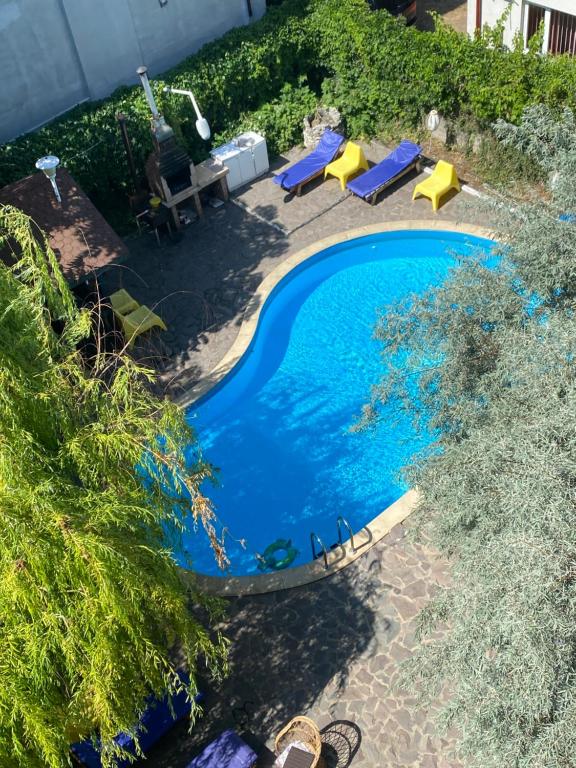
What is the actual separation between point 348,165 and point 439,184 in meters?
2.64

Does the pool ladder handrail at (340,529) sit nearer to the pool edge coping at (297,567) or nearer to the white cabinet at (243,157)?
the pool edge coping at (297,567)

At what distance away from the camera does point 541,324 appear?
12.2m

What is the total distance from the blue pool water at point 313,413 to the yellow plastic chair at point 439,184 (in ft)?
3.56

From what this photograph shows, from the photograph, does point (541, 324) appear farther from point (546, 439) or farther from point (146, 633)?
point (146, 633)

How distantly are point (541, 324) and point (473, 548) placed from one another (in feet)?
12.4

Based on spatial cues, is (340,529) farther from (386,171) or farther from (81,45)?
(81,45)

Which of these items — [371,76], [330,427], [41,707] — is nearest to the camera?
[41,707]

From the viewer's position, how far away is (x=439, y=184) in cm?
2053

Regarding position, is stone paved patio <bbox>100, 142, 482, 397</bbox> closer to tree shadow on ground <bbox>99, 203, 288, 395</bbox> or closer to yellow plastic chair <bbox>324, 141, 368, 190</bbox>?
tree shadow on ground <bbox>99, 203, 288, 395</bbox>

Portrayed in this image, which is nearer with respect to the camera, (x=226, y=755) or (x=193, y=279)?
(x=226, y=755)

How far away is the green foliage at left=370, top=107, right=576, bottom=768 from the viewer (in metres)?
8.90

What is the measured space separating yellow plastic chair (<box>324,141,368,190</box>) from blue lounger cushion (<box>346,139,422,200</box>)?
30 cm

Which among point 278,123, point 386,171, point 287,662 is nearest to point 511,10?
point 386,171

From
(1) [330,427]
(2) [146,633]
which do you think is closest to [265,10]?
(1) [330,427]
